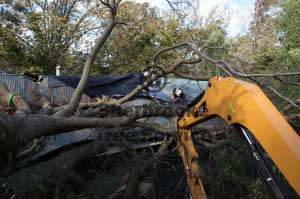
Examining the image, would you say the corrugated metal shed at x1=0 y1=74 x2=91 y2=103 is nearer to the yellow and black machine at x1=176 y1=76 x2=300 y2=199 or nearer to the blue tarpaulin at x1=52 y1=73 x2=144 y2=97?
the blue tarpaulin at x1=52 y1=73 x2=144 y2=97

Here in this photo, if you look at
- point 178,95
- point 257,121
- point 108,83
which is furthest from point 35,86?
point 257,121

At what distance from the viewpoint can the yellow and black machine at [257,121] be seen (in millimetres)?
1933

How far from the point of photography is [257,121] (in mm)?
2225

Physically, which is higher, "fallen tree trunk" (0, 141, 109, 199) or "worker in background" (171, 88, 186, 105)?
"worker in background" (171, 88, 186, 105)

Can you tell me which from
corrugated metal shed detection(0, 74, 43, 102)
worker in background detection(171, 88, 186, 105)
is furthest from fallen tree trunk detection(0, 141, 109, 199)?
corrugated metal shed detection(0, 74, 43, 102)

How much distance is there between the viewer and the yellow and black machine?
6.34ft

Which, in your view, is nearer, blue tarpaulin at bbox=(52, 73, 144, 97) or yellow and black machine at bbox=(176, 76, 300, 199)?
yellow and black machine at bbox=(176, 76, 300, 199)

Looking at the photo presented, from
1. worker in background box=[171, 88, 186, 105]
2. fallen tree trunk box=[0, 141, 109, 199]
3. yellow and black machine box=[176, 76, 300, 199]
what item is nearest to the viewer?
yellow and black machine box=[176, 76, 300, 199]

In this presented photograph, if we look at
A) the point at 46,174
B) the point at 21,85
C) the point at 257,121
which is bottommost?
the point at 46,174

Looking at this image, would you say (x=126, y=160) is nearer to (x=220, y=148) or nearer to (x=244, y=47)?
(x=220, y=148)

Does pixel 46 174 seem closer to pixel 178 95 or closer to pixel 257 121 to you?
pixel 257 121

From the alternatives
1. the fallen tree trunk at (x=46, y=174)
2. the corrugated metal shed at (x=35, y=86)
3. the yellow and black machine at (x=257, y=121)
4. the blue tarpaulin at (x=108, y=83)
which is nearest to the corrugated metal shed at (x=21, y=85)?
the corrugated metal shed at (x=35, y=86)

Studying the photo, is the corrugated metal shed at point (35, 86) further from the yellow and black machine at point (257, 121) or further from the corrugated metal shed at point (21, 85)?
the yellow and black machine at point (257, 121)

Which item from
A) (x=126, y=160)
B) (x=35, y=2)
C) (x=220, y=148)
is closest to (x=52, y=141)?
(x=126, y=160)
